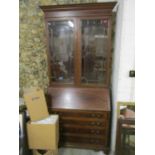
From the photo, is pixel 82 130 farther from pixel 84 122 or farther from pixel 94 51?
pixel 94 51

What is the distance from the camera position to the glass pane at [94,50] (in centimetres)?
235

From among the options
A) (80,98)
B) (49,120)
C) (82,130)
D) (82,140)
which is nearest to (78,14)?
(80,98)

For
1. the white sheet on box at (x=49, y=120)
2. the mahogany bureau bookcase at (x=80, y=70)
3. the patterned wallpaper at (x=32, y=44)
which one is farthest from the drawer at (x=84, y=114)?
the patterned wallpaper at (x=32, y=44)

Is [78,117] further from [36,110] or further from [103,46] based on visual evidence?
[103,46]

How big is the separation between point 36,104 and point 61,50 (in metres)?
0.91

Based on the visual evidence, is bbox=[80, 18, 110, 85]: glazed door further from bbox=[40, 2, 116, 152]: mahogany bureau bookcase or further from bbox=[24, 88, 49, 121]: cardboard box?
bbox=[24, 88, 49, 121]: cardboard box

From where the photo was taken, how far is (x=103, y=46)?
2391 millimetres

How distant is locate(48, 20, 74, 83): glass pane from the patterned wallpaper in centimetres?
26

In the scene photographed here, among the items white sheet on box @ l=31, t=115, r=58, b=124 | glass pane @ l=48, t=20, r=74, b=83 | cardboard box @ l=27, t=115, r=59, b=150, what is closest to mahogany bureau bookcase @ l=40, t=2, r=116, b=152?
glass pane @ l=48, t=20, r=74, b=83

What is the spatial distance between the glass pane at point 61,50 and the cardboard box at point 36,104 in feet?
1.52

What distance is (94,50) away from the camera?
2441 millimetres

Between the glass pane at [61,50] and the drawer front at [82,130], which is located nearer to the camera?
the drawer front at [82,130]

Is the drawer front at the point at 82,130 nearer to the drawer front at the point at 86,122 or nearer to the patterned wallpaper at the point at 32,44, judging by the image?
the drawer front at the point at 86,122
